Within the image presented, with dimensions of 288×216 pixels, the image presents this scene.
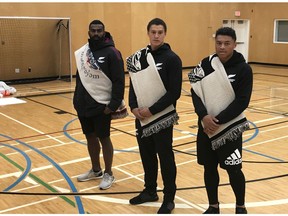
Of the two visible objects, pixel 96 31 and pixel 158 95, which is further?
pixel 96 31

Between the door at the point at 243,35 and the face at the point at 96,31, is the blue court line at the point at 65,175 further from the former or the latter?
the door at the point at 243,35

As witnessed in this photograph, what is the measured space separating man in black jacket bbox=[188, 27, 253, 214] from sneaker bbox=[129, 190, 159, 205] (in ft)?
2.32

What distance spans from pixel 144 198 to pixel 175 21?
39.1 ft

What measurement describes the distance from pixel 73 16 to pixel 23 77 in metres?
2.48

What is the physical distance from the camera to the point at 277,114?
23.1ft

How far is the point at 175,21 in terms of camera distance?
14.4m

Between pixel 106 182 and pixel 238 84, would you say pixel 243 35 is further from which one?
pixel 238 84

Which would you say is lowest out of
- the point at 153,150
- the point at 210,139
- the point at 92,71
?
the point at 153,150

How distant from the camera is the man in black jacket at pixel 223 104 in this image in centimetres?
248

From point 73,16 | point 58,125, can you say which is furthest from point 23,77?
point 58,125

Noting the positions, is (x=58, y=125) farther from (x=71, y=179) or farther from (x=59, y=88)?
(x=59, y=88)

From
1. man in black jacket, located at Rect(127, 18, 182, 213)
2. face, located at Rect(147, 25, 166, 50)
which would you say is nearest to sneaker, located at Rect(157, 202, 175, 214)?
man in black jacket, located at Rect(127, 18, 182, 213)

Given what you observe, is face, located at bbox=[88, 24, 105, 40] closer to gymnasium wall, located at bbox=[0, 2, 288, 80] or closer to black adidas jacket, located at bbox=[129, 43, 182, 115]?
black adidas jacket, located at bbox=[129, 43, 182, 115]

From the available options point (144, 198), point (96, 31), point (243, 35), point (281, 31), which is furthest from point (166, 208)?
point (243, 35)
